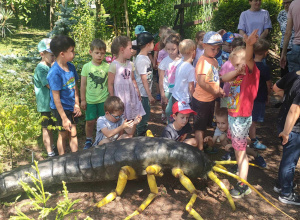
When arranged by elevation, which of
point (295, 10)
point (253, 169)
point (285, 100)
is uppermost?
point (295, 10)

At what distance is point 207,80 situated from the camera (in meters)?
3.74

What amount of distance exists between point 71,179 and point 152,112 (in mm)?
3053

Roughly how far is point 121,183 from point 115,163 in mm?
250

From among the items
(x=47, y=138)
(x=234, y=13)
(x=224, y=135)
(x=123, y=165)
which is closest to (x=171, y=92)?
(x=224, y=135)

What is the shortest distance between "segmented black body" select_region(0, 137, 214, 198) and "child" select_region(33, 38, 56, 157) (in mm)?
675

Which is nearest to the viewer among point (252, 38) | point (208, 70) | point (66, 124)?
point (252, 38)

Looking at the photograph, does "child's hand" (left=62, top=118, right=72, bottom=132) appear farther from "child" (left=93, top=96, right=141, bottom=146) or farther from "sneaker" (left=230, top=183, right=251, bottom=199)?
"sneaker" (left=230, top=183, right=251, bottom=199)

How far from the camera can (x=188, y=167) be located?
353cm

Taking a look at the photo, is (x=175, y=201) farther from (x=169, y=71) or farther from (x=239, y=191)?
(x=169, y=71)

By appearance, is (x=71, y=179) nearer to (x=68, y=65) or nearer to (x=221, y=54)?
(x=68, y=65)

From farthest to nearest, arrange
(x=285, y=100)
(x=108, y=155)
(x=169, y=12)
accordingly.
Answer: (x=169, y=12) < (x=108, y=155) < (x=285, y=100)

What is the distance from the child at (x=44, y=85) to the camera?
13.6ft

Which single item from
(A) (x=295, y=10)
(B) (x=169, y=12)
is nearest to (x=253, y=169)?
(A) (x=295, y=10)

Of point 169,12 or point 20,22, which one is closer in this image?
point 169,12
